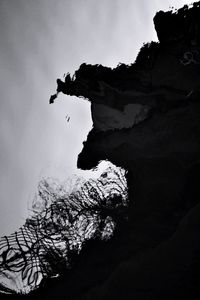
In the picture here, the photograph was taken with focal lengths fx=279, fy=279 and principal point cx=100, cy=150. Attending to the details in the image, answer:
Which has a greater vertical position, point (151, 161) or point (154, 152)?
point (154, 152)

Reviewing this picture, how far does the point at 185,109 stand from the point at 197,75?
7.34 ft

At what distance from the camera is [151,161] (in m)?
11.0

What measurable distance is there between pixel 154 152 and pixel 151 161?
38 centimetres

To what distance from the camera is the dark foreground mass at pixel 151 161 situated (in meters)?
4.88

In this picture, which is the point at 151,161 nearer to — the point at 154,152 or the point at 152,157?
the point at 152,157

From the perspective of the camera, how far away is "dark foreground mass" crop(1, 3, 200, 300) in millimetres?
4883

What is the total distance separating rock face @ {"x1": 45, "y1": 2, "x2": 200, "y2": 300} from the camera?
4.87 meters

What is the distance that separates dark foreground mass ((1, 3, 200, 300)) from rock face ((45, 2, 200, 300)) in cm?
2

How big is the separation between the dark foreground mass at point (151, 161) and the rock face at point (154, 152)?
0.02 metres

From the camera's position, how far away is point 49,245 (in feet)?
26.8

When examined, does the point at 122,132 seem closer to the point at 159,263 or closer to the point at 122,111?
→ the point at 122,111

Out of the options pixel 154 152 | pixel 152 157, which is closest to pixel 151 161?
pixel 152 157

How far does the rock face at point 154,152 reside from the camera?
16.0 ft

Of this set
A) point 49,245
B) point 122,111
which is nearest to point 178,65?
point 122,111
